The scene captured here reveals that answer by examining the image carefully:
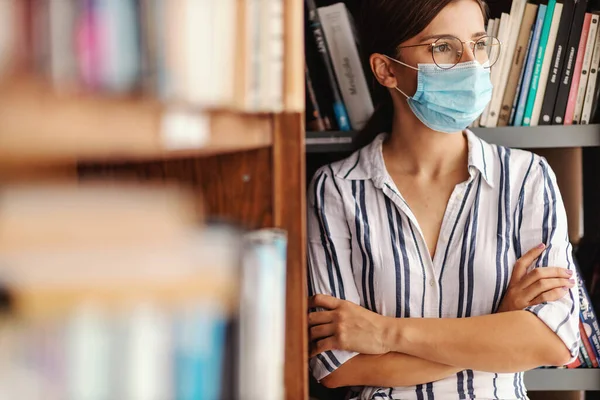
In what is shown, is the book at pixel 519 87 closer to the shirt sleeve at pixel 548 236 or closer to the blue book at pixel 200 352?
the shirt sleeve at pixel 548 236

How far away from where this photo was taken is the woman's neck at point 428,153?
4.53 ft

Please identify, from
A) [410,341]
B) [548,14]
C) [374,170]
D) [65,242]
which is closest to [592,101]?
[548,14]

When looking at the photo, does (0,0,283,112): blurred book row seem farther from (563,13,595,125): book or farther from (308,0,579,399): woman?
(563,13,595,125): book

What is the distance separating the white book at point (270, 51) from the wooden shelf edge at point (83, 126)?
91 millimetres

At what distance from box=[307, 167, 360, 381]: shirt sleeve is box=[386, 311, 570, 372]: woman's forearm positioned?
0.15 metres

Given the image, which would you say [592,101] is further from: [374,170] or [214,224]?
[214,224]

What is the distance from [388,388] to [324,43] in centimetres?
78

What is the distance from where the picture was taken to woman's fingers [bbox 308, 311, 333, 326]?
1.23 m

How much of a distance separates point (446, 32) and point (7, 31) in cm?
112

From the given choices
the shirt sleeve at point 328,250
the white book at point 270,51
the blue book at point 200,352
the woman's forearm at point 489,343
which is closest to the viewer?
the blue book at point 200,352

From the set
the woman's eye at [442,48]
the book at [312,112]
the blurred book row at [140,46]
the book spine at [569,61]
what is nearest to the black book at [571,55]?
the book spine at [569,61]

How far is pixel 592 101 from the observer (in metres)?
1.47

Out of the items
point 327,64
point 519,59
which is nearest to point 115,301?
point 327,64

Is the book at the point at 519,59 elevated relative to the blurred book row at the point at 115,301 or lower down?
elevated
